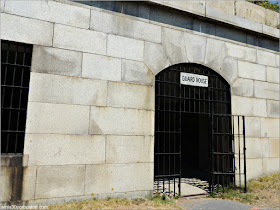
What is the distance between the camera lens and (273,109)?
7977 mm

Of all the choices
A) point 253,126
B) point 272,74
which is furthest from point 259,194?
point 272,74

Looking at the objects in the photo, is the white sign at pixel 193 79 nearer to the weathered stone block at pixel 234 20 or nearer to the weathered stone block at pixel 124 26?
the weathered stone block at pixel 124 26

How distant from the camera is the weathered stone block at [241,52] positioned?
7412mm

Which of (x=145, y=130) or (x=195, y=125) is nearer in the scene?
(x=145, y=130)

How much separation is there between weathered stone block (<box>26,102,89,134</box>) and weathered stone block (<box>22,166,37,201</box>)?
87cm

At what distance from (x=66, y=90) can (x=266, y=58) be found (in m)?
7.60

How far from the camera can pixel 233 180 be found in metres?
6.91

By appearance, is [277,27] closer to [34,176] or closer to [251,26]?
[251,26]

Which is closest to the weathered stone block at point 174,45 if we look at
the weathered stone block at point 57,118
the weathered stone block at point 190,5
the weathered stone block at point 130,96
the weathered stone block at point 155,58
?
the weathered stone block at point 155,58

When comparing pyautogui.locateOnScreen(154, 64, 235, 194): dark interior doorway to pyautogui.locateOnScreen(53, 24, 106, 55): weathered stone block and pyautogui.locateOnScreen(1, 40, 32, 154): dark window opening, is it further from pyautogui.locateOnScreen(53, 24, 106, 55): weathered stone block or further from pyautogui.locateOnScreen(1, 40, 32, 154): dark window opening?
pyautogui.locateOnScreen(1, 40, 32, 154): dark window opening

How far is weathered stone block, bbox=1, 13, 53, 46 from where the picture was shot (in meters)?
4.73

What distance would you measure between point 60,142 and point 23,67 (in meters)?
2.02

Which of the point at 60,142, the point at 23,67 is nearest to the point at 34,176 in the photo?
the point at 60,142

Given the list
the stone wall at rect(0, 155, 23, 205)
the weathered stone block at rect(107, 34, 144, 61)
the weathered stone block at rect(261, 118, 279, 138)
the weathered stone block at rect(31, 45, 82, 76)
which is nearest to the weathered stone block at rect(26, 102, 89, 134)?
the stone wall at rect(0, 155, 23, 205)
